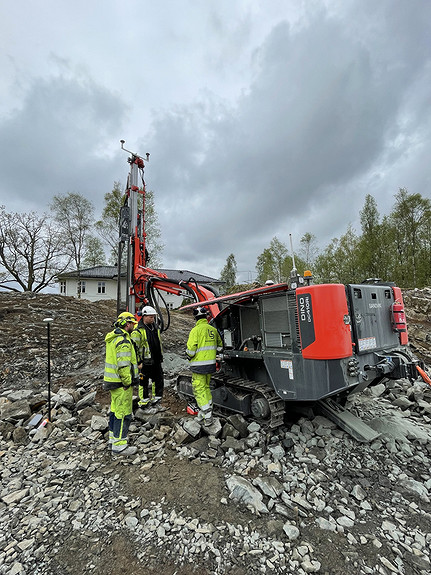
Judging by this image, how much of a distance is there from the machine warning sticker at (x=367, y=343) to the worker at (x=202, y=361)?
222cm

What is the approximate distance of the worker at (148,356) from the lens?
19.2 ft

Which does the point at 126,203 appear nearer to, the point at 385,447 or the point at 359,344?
the point at 359,344

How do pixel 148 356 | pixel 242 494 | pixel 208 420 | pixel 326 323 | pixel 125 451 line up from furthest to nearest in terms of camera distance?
1. pixel 148 356
2. pixel 208 420
3. pixel 125 451
4. pixel 326 323
5. pixel 242 494

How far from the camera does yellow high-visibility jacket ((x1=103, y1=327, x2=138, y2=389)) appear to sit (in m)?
4.36

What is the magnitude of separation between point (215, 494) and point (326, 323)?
2.23 m

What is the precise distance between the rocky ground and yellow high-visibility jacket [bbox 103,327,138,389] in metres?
0.90

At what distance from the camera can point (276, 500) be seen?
3.17 m

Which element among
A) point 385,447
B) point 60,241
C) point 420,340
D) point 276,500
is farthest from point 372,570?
point 60,241

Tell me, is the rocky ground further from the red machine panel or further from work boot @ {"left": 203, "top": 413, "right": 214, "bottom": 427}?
→ the red machine panel

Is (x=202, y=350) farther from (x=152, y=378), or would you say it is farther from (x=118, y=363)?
(x=152, y=378)

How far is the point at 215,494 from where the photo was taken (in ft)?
10.6

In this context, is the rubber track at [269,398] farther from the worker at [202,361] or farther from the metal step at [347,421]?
the metal step at [347,421]

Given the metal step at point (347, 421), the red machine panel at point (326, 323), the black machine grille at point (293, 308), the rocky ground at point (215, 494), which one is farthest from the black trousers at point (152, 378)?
the red machine panel at point (326, 323)

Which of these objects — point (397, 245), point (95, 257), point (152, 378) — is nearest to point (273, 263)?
point (397, 245)
